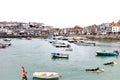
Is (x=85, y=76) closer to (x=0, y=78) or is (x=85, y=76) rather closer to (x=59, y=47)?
(x=0, y=78)

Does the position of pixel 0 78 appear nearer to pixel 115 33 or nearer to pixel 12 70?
pixel 12 70

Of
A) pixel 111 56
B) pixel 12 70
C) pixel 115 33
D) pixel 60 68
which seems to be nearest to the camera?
pixel 12 70

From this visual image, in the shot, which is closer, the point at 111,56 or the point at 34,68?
the point at 34,68

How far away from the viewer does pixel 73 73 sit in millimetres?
31859

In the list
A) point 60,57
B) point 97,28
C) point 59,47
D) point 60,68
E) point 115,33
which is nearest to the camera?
point 60,68

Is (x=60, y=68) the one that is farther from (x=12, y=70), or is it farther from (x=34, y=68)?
(x=12, y=70)

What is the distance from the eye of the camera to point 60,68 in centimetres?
3528

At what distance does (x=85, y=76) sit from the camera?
1192 inches

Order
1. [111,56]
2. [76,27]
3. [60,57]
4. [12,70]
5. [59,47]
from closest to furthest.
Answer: [12,70]
[60,57]
[111,56]
[59,47]
[76,27]

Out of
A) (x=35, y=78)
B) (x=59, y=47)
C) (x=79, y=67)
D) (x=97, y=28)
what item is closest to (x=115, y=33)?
(x=97, y=28)

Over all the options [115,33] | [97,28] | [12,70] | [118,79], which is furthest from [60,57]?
[97,28]

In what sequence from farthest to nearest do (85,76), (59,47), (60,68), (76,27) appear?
1. (76,27)
2. (59,47)
3. (60,68)
4. (85,76)

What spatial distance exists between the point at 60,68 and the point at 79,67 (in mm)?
2408

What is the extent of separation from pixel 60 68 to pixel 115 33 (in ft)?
356
